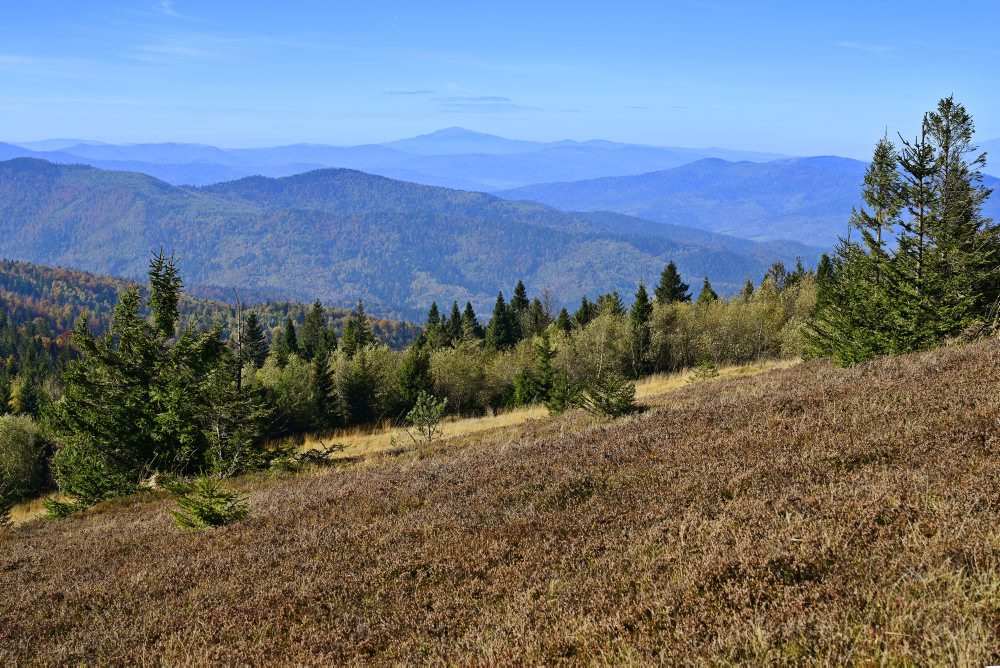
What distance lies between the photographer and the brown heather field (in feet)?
15.1

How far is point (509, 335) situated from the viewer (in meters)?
87.1

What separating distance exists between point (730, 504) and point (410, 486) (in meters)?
6.06

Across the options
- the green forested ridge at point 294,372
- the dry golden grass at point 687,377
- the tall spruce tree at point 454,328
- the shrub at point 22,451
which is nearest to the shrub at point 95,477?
the green forested ridge at point 294,372

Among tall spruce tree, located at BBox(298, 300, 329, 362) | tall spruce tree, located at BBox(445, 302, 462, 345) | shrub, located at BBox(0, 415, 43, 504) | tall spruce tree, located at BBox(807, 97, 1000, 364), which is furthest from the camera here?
tall spruce tree, located at BBox(298, 300, 329, 362)

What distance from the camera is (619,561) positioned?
6301 millimetres

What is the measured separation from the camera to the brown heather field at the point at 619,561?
4609 mm

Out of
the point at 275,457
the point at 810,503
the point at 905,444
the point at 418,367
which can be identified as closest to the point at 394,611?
the point at 810,503

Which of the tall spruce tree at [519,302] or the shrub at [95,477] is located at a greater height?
the tall spruce tree at [519,302]

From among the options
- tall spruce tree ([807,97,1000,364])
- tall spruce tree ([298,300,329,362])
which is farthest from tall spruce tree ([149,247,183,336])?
tall spruce tree ([298,300,329,362])

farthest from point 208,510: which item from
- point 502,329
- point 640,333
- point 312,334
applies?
point 312,334

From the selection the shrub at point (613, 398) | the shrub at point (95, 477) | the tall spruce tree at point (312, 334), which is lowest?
Answer: the tall spruce tree at point (312, 334)

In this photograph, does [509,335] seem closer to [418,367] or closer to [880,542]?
[418,367]

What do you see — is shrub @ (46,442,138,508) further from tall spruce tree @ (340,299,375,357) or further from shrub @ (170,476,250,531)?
tall spruce tree @ (340,299,375,357)

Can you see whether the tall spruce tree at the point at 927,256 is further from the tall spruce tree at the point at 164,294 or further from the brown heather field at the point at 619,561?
the tall spruce tree at the point at 164,294
